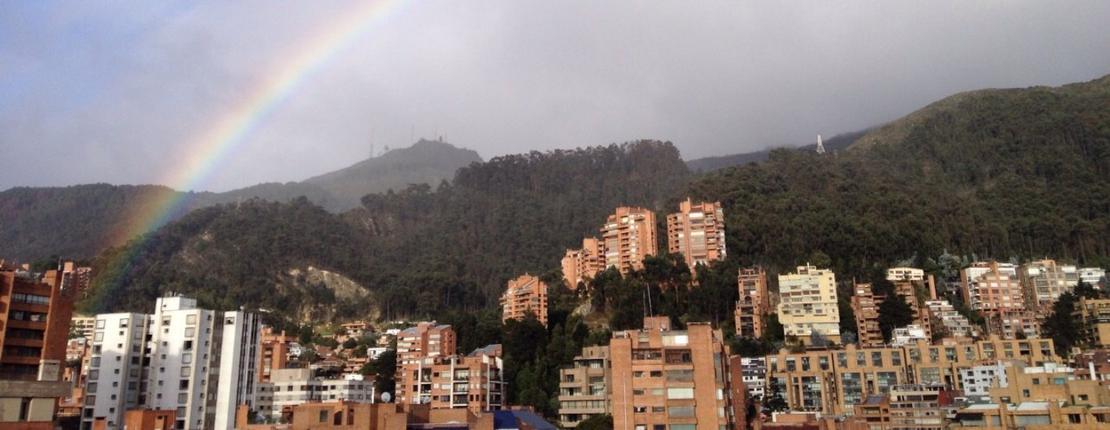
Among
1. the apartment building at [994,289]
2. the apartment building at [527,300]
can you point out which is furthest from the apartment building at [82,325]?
the apartment building at [994,289]

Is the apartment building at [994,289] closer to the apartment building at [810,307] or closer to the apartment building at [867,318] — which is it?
the apartment building at [867,318]

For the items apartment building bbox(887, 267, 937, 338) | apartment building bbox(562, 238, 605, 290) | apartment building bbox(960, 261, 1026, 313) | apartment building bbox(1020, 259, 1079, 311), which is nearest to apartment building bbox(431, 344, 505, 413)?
apartment building bbox(562, 238, 605, 290)

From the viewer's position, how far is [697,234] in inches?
3981

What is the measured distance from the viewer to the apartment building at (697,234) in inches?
3939

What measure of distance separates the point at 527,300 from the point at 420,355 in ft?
61.5

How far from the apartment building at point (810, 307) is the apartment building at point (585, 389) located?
92.3 ft

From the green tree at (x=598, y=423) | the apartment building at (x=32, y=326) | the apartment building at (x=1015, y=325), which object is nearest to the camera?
the apartment building at (x=32, y=326)

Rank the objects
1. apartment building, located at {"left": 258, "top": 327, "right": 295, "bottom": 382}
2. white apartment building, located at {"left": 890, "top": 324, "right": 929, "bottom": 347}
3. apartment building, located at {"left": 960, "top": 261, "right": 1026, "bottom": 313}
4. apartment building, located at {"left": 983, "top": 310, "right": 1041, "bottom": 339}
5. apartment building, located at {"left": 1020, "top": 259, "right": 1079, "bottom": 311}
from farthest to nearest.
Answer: apartment building, located at {"left": 1020, "top": 259, "right": 1079, "bottom": 311} < apartment building, located at {"left": 960, "top": 261, "right": 1026, "bottom": 313} < apartment building, located at {"left": 983, "top": 310, "right": 1041, "bottom": 339} < apartment building, located at {"left": 258, "top": 327, "right": 295, "bottom": 382} < white apartment building, located at {"left": 890, "top": 324, "right": 929, "bottom": 347}

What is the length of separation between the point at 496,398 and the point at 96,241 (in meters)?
116

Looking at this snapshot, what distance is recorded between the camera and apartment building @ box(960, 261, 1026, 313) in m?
94.1

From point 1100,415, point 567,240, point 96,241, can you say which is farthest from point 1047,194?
point 96,241

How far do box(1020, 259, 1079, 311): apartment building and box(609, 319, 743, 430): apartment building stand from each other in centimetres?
6871

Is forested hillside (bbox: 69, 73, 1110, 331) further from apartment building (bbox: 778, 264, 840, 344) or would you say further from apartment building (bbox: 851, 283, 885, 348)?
apartment building (bbox: 778, 264, 840, 344)

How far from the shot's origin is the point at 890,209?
10906 centimetres
